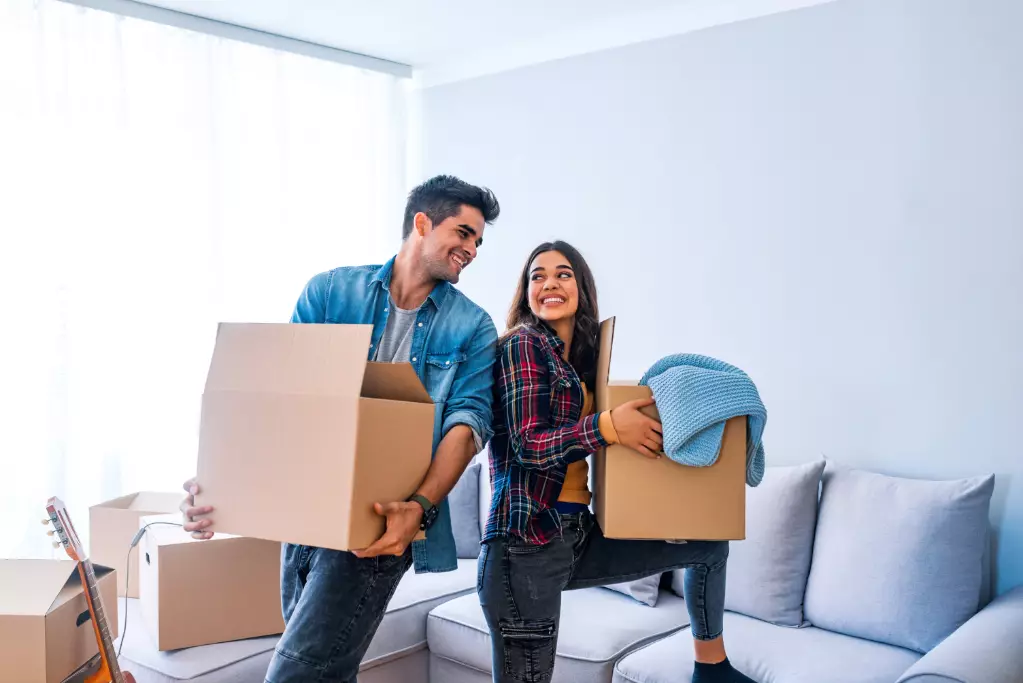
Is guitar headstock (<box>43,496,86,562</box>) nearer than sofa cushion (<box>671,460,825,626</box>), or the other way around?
guitar headstock (<box>43,496,86,562</box>)

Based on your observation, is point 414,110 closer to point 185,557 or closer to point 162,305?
point 162,305

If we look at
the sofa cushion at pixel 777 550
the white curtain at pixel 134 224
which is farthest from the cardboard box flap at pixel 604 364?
the white curtain at pixel 134 224

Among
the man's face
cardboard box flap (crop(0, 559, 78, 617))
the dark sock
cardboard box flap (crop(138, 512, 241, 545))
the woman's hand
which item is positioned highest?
the man's face

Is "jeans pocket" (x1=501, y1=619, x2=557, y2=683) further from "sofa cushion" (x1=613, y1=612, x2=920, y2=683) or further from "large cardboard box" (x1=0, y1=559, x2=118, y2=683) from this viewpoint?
"large cardboard box" (x1=0, y1=559, x2=118, y2=683)

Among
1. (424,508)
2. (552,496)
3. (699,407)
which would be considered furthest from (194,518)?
(699,407)

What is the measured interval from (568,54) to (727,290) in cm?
113

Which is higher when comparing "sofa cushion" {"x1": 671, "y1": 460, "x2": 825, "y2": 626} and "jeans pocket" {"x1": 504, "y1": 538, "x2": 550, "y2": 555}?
"jeans pocket" {"x1": 504, "y1": 538, "x2": 550, "y2": 555}

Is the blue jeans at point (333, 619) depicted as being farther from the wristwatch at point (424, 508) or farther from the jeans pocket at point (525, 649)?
the jeans pocket at point (525, 649)

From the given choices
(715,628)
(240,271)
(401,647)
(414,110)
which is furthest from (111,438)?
(715,628)

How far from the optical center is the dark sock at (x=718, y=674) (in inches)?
78.2

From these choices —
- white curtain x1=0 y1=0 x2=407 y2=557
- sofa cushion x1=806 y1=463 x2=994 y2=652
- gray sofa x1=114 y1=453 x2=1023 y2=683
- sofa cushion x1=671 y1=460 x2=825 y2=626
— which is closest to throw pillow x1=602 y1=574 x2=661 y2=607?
gray sofa x1=114 y1=453 x2=1023 y2=683

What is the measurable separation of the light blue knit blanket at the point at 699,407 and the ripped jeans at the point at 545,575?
12.4 inches

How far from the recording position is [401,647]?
259cm

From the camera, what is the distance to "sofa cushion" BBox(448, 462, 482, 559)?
3.14 metres
